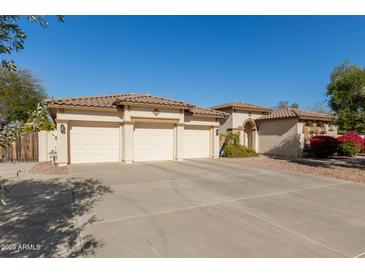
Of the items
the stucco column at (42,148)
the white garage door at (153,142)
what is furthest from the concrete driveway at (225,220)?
the stucco column at (42,148)

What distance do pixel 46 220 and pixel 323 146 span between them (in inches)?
731

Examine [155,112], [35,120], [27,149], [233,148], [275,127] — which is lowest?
[233,148]

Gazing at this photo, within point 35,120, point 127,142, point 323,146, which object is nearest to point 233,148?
point 323,146

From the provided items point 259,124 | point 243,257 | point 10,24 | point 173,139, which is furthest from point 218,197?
point 259,124

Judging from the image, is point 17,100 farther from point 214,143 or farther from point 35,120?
point 35,120

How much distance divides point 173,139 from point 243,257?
11.4 m

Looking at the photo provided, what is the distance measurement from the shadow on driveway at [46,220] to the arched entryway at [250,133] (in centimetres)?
1650

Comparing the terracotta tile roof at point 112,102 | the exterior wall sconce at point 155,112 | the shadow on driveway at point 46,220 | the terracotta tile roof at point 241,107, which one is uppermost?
the terracotta tile roof at point 241,107

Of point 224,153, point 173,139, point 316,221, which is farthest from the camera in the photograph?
point 224,153

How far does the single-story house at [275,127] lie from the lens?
17.3 m

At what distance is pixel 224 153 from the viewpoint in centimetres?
1689

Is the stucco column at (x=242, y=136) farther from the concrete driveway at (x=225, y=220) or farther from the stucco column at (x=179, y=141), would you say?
the concrete driveway at (x=225, y=220)

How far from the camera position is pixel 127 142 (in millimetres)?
12484
